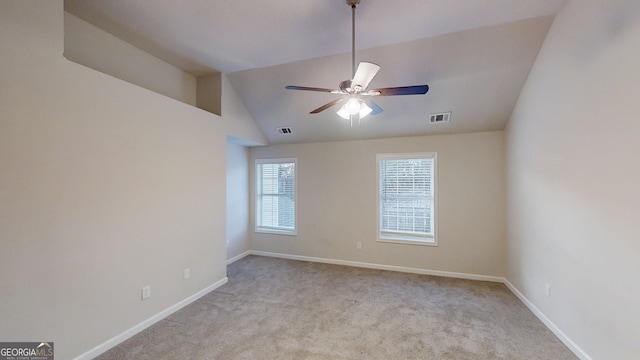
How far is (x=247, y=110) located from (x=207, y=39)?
4.91ft

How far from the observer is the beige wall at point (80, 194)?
164cm

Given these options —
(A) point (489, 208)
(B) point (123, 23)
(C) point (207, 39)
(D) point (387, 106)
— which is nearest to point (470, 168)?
(A) point (489, 208)

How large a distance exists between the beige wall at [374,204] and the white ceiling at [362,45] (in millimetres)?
391

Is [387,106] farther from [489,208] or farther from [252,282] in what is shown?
[252,282]

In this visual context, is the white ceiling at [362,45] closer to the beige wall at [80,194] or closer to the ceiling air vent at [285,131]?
the ceiling air vent at [285,131]

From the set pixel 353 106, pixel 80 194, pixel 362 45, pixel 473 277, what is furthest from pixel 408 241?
pixel 80 194

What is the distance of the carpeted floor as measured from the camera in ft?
7.04

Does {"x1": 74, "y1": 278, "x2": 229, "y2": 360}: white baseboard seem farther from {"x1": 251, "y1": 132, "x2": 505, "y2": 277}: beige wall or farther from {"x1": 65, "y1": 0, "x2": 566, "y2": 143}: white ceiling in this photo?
{"x1": 65, "y1": 0, "x2": 566, "y2": 143}: white ceiling

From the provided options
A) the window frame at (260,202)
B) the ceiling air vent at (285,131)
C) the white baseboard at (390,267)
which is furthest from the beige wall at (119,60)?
the white baseboard at (390,267)

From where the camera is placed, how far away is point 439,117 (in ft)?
11.8

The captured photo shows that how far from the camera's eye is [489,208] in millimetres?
3707

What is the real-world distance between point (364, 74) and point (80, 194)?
2505mm

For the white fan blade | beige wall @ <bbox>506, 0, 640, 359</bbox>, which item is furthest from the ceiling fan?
beige wall @ <bbox>506, 0, 640, 359</bbox>

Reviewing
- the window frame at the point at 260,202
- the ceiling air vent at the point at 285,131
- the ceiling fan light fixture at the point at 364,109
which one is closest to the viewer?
the ceiling fan light fixture at the point at 364,109
